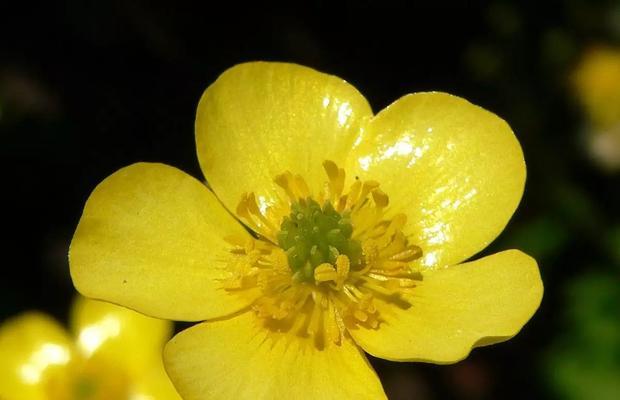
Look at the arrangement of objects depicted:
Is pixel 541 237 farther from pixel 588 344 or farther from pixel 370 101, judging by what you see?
pixel 370 101

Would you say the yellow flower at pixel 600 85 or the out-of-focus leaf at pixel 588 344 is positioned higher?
the yellow flower at pixel 600 85

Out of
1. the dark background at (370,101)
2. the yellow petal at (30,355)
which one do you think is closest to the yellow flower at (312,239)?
the yellow petal at (30,355)

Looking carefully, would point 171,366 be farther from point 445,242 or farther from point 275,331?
point 445,242

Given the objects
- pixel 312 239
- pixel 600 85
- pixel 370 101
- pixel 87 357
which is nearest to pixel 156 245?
pixel 312 239

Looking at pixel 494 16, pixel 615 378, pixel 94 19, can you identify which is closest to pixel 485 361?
pixel 615 378

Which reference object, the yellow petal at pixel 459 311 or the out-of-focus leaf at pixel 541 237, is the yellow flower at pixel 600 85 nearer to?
the out-of-focus leaf at pixel 541 237
